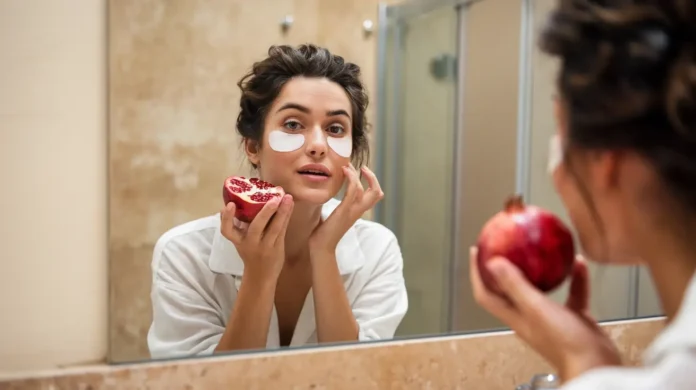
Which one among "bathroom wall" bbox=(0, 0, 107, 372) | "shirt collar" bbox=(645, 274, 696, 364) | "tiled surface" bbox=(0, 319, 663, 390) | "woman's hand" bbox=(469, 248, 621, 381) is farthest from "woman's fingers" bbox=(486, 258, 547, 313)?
"bathroom wall" bbox=(0, 0, 107, 372)

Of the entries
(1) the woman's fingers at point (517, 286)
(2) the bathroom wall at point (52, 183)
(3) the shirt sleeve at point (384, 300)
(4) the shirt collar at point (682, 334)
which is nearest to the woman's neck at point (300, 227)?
(3) the shirt sleeve at point (384, 300)

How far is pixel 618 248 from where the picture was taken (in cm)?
53

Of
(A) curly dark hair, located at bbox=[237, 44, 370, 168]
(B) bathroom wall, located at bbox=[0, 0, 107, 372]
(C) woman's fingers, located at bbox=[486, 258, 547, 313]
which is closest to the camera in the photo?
(C) woman's fingers, located at bbox=[486, 258, 547, 313]

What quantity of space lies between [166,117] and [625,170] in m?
0.50

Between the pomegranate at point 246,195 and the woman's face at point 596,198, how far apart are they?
0.36 metres

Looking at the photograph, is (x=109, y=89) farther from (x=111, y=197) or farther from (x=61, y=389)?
(x=61, y=389)

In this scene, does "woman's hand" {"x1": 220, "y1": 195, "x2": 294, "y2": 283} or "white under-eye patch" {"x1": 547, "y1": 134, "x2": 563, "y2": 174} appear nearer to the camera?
"white under-eye patch" {"x1": 547, "y1": 134, "x2": 563, "y2": 174}

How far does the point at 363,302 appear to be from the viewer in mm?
878

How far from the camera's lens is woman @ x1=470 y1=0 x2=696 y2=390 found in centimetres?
46

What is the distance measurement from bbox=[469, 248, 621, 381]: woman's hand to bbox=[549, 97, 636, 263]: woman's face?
6 cm

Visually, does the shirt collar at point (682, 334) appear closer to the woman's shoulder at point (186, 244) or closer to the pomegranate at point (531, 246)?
the pomegranate at point (531, 246)

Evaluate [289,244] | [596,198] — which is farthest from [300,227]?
[596,198]

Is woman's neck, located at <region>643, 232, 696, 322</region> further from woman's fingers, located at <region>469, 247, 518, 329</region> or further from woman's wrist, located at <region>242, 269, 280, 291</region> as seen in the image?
woman's wrist, located at <region>242, 269, 280, 291</region>

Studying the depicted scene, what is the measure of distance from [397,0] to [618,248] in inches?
19.7
